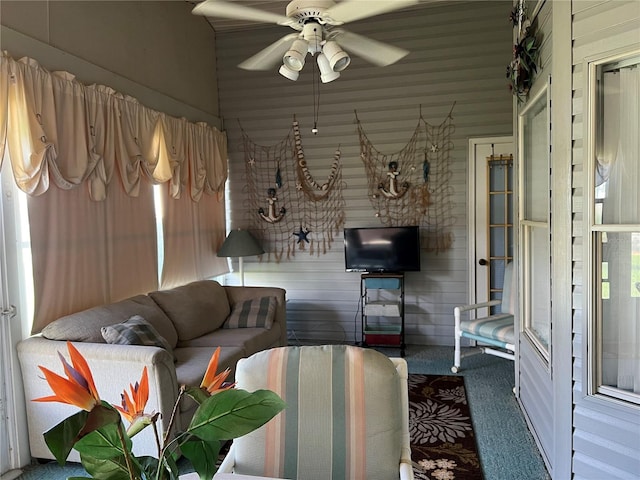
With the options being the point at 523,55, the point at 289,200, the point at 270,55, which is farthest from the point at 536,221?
the point at 289,200

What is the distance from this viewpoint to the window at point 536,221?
8.27 feet

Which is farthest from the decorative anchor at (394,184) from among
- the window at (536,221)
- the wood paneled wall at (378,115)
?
the window at (536,221)

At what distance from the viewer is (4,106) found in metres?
2.52

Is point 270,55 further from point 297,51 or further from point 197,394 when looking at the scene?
point 197,394

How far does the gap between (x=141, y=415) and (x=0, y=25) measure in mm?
2815

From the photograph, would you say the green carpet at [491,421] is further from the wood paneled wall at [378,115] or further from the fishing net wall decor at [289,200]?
the fishing net wall decor at [289,200]

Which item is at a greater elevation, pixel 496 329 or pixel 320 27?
pixel 320 27

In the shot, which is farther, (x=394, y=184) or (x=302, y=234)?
(x=302, y=234)

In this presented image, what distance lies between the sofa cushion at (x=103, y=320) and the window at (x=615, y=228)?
2.76 m

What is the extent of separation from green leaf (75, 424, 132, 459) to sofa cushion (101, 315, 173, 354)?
6.97ft

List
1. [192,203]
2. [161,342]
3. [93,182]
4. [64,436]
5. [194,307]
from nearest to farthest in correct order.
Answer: [64,436] < [161,342] < [93,182] < [194,307] < [192,203]

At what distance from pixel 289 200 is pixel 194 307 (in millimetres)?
1803

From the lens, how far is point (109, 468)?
0.78 m

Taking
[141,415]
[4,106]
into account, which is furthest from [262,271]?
[141,415]
